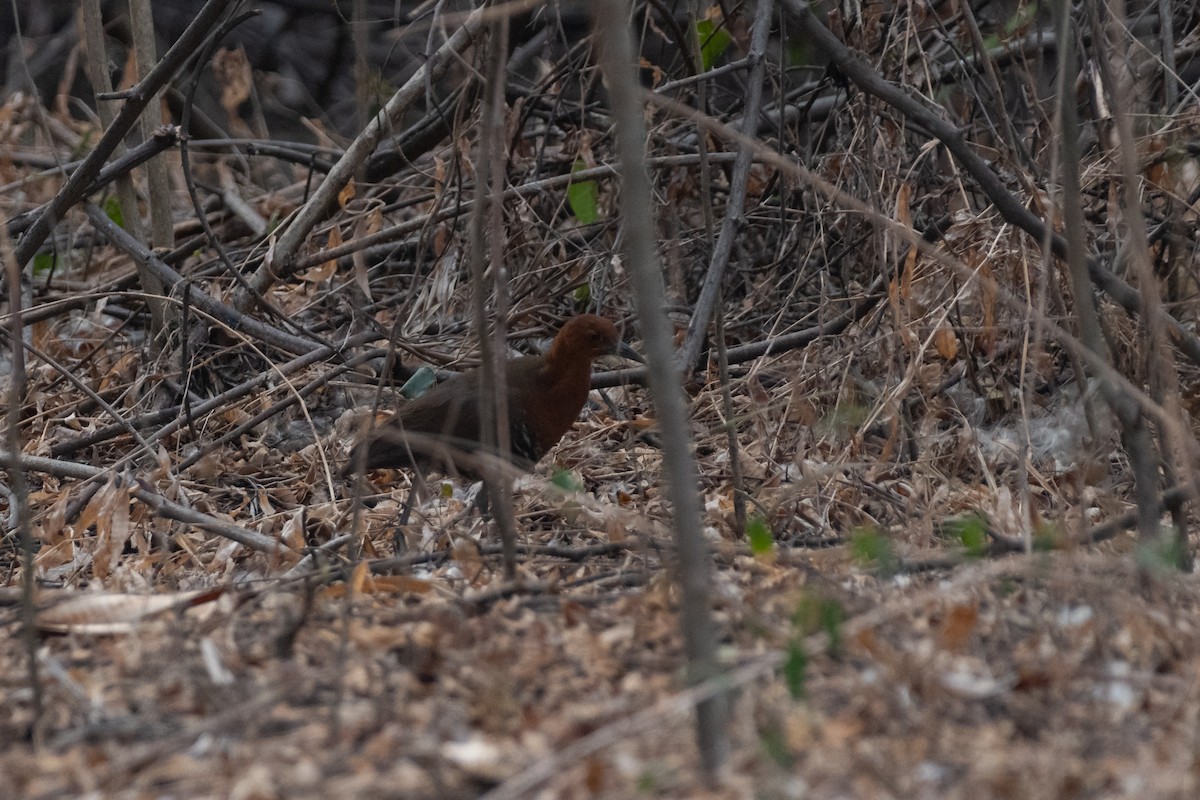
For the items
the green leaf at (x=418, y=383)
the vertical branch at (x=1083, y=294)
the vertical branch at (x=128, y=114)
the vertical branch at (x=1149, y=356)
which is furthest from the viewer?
the green leaf at (x=418, y=383)

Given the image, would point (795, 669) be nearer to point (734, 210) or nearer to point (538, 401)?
point (734, 210)

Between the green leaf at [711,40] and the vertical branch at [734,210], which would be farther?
the green leaf at [711,40]

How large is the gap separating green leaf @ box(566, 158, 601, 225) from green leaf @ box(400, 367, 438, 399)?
891 mm

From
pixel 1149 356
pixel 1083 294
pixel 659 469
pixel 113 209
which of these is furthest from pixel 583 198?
pixel 1083 294

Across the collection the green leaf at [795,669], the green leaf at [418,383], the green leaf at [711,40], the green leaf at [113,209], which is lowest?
the green leaf at [418,383]

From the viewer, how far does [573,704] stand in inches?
92.1

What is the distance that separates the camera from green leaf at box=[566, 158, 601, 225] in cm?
537

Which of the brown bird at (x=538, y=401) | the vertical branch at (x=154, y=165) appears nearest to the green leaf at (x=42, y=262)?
the vertical branch at (x=154, y=165)

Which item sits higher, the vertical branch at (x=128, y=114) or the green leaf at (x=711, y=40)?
the green leaf at (x=711, y=40)

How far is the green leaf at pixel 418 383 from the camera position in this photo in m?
5.04

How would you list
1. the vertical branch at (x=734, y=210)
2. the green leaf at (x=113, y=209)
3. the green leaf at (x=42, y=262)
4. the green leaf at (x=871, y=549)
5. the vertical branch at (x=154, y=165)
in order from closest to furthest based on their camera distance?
1. the green leaf at (x=871, y=549)
2. the vertical branch at (x=734, y=210)
3. the vertical branch at (x=154, y=165)
4. the green leaf at (x=113, y=209)
5. the green leaf at (x=42, y=262)

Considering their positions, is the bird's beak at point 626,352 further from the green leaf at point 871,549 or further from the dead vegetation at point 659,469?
the green leaf at point 871,549

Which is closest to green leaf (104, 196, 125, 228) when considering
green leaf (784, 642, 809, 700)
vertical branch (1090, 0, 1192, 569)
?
vertical branch (1090, 0, 1192, 569)

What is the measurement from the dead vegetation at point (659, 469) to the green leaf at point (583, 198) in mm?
15
